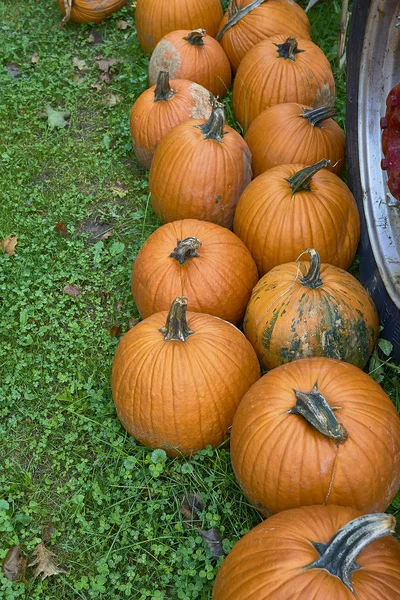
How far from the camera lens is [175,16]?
518 centimetres

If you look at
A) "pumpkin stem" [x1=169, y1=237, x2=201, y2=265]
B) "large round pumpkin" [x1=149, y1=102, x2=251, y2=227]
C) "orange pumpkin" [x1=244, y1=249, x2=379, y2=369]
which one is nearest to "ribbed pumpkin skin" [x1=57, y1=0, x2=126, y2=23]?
"large round pumpkin" [x1=149, y1=102, x2=251, y2=227]

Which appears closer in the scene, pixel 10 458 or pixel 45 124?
pixel 10 458

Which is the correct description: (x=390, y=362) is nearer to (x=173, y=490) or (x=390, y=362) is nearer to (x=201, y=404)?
(x=201, y=404)

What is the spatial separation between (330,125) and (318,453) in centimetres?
229

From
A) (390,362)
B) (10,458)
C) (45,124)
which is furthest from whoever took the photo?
(45,124)

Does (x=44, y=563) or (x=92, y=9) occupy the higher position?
(x=92, y=9)

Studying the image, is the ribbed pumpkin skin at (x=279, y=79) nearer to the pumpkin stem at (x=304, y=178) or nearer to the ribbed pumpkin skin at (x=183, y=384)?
the pumpkin stem at (x=304, y=178)

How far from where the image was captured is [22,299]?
12.8ft

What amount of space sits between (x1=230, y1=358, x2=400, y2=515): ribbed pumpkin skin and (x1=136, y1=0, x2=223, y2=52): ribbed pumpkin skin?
349cm

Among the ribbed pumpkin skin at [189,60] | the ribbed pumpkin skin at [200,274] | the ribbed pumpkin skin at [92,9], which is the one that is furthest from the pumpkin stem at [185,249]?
the ribbed pumpkin skin at [92,9]

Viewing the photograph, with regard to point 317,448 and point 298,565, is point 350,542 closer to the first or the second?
point 298,565

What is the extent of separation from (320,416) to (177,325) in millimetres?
806

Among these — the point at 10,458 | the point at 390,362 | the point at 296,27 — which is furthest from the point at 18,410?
the point at 296,27

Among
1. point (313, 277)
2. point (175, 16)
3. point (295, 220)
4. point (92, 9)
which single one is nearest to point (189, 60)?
point (175, 16)
